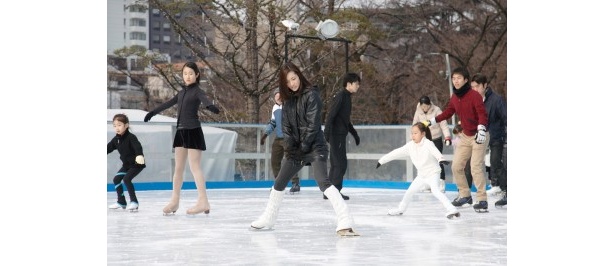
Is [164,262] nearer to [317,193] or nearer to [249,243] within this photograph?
[249,243]

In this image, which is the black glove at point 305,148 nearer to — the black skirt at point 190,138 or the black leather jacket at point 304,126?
the black leather jacket at point 304,126

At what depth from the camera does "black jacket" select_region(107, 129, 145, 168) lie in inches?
381

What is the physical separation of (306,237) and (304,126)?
79 centimetres

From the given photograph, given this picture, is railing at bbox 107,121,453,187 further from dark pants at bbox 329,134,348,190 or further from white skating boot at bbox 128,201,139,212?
white skating boot at bbox 128,201,139,212

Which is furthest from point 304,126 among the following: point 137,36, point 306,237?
point 137,36

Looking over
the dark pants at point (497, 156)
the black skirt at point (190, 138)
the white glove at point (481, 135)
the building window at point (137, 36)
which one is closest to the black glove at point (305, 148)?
the black skirt at point (190, 138)

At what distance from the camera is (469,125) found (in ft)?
31.2

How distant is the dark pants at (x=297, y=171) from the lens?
24.3ft

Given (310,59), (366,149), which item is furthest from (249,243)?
(310,59)

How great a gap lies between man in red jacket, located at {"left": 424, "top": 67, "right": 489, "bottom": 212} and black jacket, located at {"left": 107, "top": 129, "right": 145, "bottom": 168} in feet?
8.88

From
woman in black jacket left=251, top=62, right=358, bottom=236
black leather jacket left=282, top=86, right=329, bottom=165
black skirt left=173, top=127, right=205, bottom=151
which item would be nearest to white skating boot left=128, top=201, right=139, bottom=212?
black skirt left=173, top=127, right=205, bottom=151
